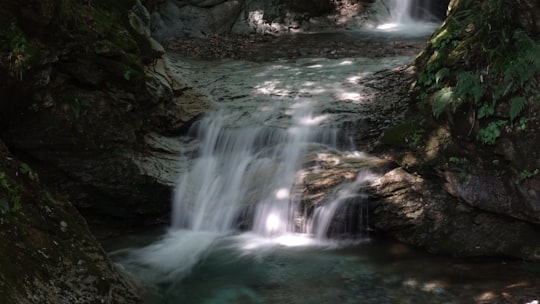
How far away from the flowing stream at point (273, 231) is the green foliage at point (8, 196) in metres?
1.64

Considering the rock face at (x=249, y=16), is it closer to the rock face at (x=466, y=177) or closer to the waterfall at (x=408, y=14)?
the waterfall at (x=408, y=14)

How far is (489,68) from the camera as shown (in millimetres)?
5699

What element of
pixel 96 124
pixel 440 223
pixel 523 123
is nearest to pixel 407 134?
pixel 440 223

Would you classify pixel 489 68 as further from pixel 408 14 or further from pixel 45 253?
pixel 408 14

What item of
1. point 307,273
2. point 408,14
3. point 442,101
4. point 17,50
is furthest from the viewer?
point 408,14

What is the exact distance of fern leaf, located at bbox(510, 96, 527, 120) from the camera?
5336 millimetres

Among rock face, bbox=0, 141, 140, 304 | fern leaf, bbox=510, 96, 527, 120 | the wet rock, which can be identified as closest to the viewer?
rock face, bbox=0, 141, 140, 304

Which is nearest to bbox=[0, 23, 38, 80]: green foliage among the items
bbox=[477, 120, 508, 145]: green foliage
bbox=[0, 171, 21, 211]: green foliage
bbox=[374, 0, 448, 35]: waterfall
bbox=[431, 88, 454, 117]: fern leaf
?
bbox=[0, 171, 21, 211]: green foliage

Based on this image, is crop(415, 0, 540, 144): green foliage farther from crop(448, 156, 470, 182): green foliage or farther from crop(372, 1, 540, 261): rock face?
crop(448, 156, 470, 182): green foliage

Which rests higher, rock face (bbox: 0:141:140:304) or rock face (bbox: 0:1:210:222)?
rock face (bbox: 0:1:210:222)

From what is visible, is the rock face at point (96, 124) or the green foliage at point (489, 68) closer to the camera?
the green foliage at point (489, 68)

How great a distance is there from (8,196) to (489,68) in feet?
16.5

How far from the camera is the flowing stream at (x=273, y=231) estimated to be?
5235 millimetres

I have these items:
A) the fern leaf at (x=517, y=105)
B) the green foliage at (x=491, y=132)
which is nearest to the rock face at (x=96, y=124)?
the green foliage at (x=491, y=132)
